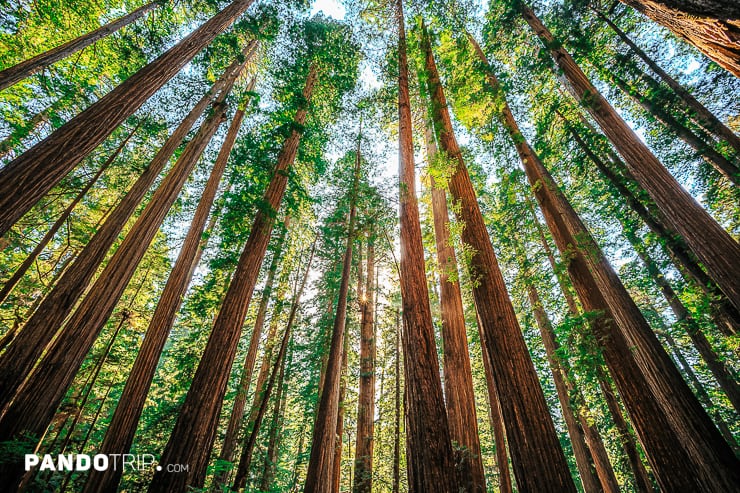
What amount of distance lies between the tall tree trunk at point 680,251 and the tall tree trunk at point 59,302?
38.4 ft

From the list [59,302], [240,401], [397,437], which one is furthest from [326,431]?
[59,302]

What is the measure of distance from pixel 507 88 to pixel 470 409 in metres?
7.77

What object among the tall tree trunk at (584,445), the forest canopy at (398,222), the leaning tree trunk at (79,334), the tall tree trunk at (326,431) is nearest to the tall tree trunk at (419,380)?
the forest canopy at (398,222)

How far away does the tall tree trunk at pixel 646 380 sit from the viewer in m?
3.53

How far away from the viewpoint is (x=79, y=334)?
14.8 ft

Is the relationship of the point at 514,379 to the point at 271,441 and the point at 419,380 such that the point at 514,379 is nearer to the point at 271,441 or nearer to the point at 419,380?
the point at 419,380

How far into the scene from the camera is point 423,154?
898 cm

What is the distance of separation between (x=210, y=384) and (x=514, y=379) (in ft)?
13.9

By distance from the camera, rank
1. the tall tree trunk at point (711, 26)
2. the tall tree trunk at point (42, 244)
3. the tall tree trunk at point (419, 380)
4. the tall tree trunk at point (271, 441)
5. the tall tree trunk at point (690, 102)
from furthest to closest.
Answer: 1. the tall tree trunk at point (271, 441)
2. the tall tree trunk at point (690, 102)
3. the tall tree trunk at point (42, 244)
4. the tall tree trunk at point (419, 380)
5. the tall tree trunk at point (711, 26)

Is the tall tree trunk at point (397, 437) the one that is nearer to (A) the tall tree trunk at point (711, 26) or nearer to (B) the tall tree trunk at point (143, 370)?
(B) the tall tree trunk at point (143, 370)

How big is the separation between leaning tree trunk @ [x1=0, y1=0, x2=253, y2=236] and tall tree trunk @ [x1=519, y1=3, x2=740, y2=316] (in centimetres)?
822

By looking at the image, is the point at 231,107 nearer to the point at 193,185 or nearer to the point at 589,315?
the point at 193,185

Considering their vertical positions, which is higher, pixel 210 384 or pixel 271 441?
pixel 210 384

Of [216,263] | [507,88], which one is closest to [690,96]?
[507,88]
